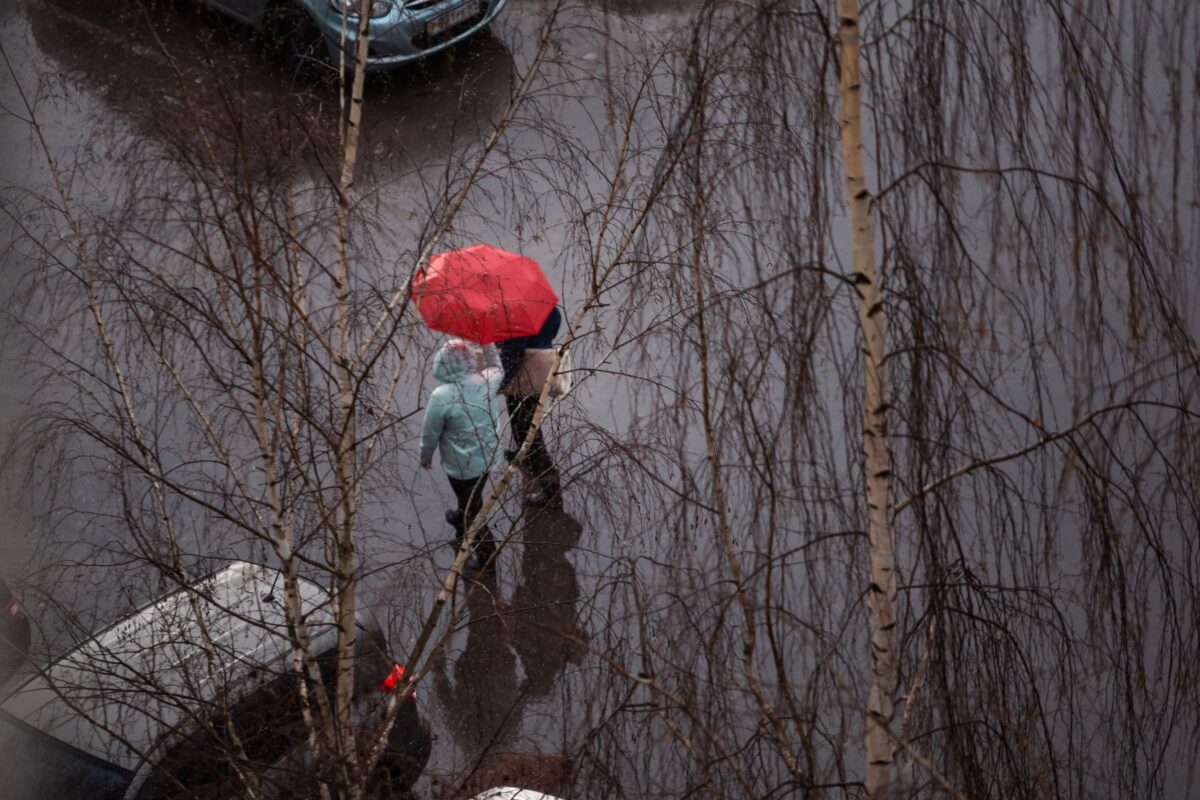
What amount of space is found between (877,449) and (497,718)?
454cm

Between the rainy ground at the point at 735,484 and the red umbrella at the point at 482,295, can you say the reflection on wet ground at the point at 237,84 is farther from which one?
the red umbrella at the point at 482,295

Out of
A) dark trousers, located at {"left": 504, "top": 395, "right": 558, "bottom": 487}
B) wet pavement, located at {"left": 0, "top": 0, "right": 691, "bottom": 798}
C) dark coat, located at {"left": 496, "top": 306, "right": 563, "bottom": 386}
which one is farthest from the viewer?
dark coat, located at {"left": 496, "top": 306, "right": 563, "bottom": 386}

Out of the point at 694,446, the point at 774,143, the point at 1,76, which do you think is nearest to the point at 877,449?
the point at 774,143

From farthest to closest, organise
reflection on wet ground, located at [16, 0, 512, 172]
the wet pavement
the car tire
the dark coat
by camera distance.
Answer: the dark coat < the car tire < the wet pavement < reflection on wet ground, located at [16, 0, 512, 172]

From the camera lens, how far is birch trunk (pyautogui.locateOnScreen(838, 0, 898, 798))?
357cm

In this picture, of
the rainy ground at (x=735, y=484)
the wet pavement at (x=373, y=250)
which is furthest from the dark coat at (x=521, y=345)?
the wet pavement at (x=373, y=250)

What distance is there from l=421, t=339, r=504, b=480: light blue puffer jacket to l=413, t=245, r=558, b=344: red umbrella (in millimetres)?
443

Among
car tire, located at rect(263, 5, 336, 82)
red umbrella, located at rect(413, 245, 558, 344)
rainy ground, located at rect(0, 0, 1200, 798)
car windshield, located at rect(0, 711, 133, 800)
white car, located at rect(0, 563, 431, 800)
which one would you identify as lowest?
car windshield, located at rect(0, 711, 133, 800)

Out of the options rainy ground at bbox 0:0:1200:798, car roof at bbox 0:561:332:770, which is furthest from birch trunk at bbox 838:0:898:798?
car roof at bbox 0:561:332:770

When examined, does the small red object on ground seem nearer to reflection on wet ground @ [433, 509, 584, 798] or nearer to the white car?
the white car

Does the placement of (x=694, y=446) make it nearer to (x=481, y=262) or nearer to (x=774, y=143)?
(x=481, y=262)

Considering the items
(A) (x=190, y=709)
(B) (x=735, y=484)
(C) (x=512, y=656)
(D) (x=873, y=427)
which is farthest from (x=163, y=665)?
(D) (x=873, y=427)

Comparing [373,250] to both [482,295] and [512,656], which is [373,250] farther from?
[512,656]

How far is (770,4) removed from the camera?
361 centimetres
